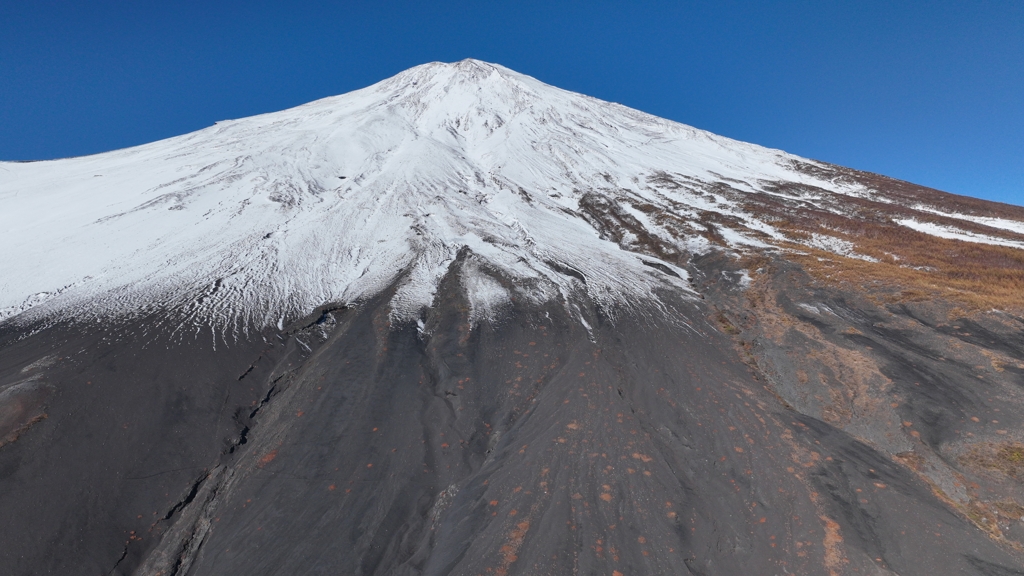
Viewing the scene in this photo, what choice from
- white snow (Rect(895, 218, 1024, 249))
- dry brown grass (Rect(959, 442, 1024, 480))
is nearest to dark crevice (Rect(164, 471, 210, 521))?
dry brown grass (Rect(959, 442, 1024, 480))

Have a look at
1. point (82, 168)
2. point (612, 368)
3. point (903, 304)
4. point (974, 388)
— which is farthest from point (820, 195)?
point (82, 168)

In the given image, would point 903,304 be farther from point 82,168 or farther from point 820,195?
point 82,168

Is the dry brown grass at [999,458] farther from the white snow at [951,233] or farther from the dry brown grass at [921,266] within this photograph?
the white snow at [951,233]

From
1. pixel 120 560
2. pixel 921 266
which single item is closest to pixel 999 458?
pixel 921 266

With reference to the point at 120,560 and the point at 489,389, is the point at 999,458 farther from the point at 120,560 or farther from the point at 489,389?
the point at 120,560

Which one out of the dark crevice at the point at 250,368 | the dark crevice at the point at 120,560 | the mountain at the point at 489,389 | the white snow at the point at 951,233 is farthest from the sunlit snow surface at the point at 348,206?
the white snow at the point at 951,233

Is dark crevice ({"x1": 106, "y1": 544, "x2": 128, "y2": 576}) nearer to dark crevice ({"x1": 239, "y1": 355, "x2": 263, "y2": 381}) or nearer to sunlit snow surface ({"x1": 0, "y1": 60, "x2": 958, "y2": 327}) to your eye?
dark crevice ({"x1": 239, "y1": 355, "x2": 263, "y2": 381})
